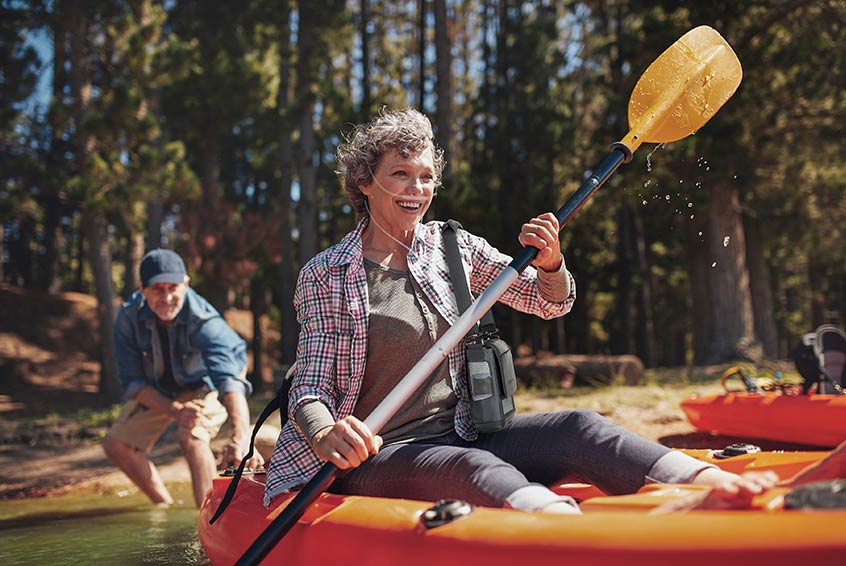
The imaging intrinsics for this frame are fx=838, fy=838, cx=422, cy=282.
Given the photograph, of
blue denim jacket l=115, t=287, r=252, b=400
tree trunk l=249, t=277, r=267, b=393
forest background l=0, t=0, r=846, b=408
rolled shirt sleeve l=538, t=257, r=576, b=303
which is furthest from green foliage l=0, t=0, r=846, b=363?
rolled shirt sleeve l=538, t=257, r=576, b=303

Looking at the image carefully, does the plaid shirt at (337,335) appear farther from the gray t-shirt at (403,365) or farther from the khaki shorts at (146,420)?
the khaki shorts at (146,420)

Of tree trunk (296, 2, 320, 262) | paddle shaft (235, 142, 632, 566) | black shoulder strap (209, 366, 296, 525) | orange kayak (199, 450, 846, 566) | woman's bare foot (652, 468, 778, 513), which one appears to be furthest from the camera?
tree trunk (296, 2, 320, 262)

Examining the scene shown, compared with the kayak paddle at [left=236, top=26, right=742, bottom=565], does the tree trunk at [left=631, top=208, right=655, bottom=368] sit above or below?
below

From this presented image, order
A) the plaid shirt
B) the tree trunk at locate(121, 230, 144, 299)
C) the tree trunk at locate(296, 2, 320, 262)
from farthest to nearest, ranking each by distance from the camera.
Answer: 1. the tree trunk at locate(296, 2, 320, 262)
2. the tree trunk at locate(121, 230, 144, 299)
3. the plaid shirt

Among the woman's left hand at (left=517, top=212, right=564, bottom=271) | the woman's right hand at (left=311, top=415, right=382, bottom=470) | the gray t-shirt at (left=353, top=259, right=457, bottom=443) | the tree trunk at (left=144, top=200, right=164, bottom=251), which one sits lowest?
the woman's right hand at (left=311, top=415, right=382, bottom=470)

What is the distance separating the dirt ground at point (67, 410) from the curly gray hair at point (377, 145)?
11.5 ft

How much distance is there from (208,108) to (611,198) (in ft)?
26.5

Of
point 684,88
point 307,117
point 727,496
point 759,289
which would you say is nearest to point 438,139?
point 307,117

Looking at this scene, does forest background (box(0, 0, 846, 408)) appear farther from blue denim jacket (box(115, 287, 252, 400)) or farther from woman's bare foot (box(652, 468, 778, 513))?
woman's bare foot (box(652, 468, 778, 513))

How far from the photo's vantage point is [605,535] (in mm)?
1826

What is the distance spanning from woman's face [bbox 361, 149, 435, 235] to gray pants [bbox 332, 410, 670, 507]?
0.73 m

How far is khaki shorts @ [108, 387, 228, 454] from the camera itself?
473cm

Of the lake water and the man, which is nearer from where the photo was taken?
the lake water

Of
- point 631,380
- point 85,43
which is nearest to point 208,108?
point 85,43
